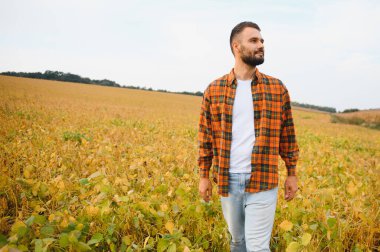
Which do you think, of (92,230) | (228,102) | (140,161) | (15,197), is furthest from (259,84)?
(140,161)

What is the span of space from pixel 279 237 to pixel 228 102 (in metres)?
1.83

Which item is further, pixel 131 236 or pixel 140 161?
pixel 140 161

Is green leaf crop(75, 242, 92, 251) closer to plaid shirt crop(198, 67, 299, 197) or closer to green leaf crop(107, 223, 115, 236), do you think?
green leaf crop(107, 223, 115, 236)

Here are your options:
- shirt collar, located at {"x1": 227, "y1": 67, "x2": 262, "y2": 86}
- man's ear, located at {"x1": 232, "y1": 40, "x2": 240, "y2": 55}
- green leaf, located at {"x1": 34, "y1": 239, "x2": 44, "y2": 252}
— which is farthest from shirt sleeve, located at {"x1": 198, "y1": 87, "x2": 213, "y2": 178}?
green leaf, located at {"x1": 34, "y1": 239, "x2": 44, "y2": 252}

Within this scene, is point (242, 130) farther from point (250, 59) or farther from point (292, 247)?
point (292, 247)

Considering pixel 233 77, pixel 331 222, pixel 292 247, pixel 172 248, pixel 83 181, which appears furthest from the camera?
pixel 83 181

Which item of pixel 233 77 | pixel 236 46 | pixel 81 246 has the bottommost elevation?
pixel 81 246

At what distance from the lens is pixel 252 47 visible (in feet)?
7.13

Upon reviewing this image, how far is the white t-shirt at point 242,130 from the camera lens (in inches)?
86.4

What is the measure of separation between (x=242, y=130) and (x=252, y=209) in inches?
23.1

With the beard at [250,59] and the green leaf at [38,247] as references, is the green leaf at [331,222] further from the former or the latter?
the green leaf at [38,247]

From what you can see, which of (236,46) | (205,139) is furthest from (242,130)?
(236,46)

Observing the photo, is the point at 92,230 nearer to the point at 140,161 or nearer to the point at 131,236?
the point at 131,236

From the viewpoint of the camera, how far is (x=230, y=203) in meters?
2.29
